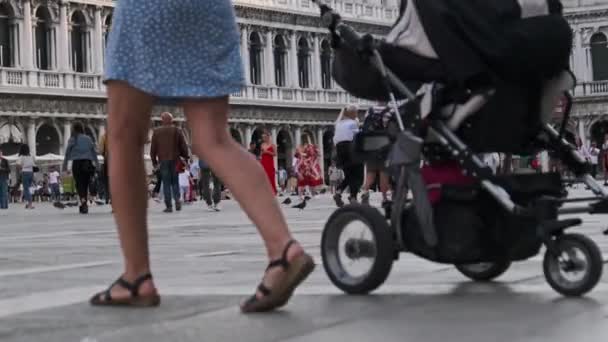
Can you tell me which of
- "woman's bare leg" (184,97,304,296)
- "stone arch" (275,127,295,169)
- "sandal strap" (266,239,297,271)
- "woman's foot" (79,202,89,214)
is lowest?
"sandal strap" (266,239,297,271)

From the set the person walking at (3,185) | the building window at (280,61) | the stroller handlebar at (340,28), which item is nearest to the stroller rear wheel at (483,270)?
the stroller handlebar at (340,28)

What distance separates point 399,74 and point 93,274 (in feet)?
5.71

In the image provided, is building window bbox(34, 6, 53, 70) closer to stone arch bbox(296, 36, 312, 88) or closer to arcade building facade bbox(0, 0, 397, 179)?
arcade building facade bbox(0, 0, 397, 179)

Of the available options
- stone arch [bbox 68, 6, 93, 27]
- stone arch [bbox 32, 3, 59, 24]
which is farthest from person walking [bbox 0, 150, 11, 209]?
stone arch [bbox 68, 6, 93, 27]

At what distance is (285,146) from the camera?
4534 centimetres

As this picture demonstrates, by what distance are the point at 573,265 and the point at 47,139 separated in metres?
33.7

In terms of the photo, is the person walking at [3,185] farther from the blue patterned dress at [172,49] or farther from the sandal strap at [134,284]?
the blue patterned dress at [172,49]

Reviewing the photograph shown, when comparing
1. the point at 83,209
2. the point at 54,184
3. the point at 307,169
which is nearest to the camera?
the point at 83,209

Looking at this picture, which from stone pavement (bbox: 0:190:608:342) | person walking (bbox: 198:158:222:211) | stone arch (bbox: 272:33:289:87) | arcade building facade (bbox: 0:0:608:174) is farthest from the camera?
Answer: stone arch (bbox: 272:33:289:87)

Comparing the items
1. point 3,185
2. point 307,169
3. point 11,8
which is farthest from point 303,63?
point 307,169

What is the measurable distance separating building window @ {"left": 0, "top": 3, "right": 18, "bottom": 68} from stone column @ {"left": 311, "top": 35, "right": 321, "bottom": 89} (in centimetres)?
1430

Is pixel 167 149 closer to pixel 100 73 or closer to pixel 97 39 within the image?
pixel 100 73

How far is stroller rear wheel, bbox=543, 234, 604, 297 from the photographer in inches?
149

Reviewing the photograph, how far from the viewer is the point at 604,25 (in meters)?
52.6
